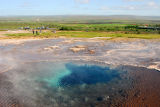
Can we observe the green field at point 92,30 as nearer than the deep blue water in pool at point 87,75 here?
No

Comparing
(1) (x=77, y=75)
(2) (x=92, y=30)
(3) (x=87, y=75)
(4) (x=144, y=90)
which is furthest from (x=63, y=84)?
(2) (x=92, y=30)

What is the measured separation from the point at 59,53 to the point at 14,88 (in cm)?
967

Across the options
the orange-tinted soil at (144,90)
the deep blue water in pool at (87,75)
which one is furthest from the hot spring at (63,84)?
the orange-tinted soil at (144,90)

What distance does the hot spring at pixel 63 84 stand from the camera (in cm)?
913

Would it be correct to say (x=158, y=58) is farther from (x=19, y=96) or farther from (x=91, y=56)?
(x=19, y=96)

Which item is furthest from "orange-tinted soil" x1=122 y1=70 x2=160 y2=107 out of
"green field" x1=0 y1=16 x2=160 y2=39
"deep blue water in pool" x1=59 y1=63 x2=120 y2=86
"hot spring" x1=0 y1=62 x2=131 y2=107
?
"green field" x1=0 y1=16 x2=160 y2=39

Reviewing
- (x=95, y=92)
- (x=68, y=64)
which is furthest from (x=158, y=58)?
(x=95, y=92)

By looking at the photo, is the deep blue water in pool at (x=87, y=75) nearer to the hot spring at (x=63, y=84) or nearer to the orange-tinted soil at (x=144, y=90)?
the hot spring at (x=63, y=84)

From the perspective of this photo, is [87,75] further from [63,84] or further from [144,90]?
[144,90]

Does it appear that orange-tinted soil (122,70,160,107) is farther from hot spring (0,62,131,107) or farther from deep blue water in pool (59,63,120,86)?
deep blue water in pool (59,63,120,86)

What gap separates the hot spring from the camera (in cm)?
913

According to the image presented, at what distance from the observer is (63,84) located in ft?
37.0

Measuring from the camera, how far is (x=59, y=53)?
65.0 ft

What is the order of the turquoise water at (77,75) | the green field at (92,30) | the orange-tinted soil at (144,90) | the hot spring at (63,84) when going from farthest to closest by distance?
the green field at (92,30)
the turquoise water at (77,75)
the hot spring at (63,84)
the orange-tinted soil at (144,90)
